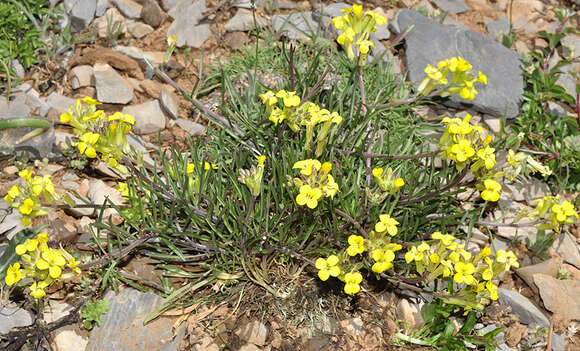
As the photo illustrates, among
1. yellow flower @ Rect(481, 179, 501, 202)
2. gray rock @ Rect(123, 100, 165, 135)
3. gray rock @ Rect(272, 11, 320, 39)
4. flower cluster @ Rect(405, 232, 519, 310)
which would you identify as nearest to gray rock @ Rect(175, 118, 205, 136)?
gray rock @ Rect(123, 100, 165, 135)

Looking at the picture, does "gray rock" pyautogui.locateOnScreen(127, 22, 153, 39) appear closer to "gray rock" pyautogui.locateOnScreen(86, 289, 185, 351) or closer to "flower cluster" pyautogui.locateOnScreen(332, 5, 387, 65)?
"flower cluster" pyautogui.locateOnScreen(332, 5, 387, 65)

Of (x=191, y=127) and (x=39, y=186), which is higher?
(x=39, y=186)

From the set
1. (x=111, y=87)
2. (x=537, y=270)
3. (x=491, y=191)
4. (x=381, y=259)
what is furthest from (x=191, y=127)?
(x=537, y=270)

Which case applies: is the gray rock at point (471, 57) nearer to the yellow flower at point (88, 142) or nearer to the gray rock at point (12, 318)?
the yellow flower at point (88, 142)

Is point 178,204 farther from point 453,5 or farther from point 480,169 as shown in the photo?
point 453,5

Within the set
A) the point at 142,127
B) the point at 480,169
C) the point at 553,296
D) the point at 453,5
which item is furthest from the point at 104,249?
the point at 453,5

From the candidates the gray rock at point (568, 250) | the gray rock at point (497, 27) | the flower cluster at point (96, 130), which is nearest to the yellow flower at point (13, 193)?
the flower cluster at point (96, 130)

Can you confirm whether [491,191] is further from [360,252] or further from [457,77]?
[360,252]
